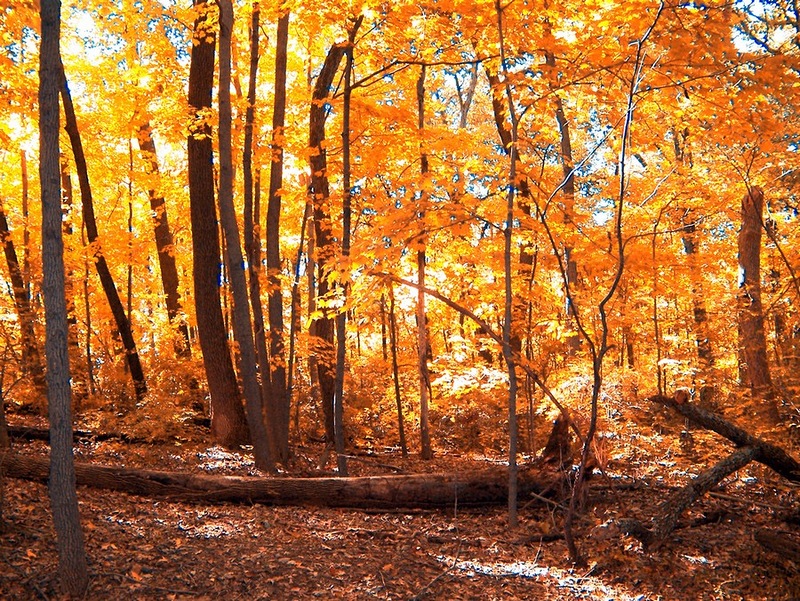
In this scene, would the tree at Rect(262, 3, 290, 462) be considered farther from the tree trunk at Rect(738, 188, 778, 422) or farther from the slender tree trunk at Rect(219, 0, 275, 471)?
the tree trunk at Rect(738, 188, 778, 422)

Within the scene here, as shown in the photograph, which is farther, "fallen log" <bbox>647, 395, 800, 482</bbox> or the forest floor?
"fallen log" <bbox>647, 395, 800, 482</bbox>

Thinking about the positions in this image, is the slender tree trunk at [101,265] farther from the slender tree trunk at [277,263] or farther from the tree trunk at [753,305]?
the tree trunk at [753,305]

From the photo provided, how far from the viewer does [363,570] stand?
498 cm

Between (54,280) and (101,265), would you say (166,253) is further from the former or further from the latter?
(54,280)

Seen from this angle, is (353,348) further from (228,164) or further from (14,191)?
(228,164)

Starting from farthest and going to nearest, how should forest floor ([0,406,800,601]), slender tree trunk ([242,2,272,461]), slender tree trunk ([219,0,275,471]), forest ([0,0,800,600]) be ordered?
slender tree trunk ([242,2,272,461]) < slender tree trunk ([219,0,275,471]) < forest ([0,0,800,600]) < forest floor ([0,406,800,601])

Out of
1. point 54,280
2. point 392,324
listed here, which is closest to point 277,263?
point 392,324

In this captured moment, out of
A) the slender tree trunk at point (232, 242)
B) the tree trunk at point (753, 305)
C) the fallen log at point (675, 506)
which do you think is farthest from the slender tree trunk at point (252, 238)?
the tree trunk at point (753, 305)

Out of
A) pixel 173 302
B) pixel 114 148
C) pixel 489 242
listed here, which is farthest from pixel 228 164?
pixel 114 148

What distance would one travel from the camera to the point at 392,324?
37.0ft

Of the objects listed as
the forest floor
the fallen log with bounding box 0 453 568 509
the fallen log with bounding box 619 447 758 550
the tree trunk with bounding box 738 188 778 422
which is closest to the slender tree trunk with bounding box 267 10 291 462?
the fallen log with bounding box 0 453 568 509

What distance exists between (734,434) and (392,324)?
21.9 ft

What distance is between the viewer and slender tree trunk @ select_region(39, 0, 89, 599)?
3777mm

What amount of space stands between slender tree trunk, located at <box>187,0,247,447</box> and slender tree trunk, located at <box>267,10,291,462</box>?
3.53 feet
